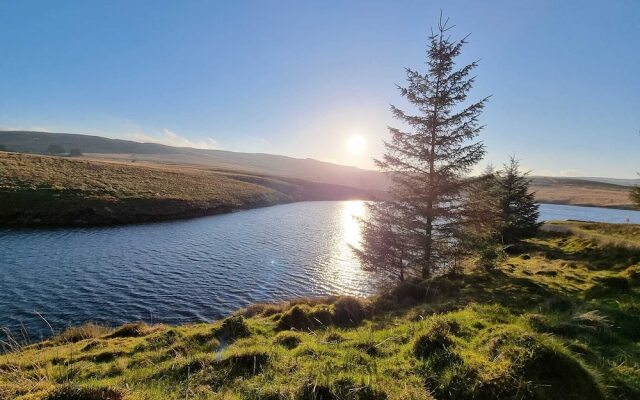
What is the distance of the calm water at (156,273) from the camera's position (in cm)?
2072

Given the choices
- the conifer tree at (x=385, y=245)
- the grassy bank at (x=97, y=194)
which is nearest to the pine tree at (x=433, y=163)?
the conifer tree at (x=385, y=245)

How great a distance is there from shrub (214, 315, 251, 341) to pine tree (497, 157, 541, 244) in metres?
29.5

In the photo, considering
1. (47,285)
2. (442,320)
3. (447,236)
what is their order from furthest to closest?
1. (47,285)
2. (447,236)
3. (442,320)

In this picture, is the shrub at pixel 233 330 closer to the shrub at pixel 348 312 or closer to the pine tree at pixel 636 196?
the shrub at pixel 348 312

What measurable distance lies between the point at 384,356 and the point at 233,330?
22.5 feet

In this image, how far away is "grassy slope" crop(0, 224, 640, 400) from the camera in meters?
6.57

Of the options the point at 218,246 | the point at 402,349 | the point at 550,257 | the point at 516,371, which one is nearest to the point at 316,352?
the point at 402,349

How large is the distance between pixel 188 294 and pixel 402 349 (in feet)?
64.6

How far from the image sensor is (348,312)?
53.9 ft

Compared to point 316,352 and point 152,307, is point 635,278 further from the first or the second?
point 152,307

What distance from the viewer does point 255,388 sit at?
7.14 meters

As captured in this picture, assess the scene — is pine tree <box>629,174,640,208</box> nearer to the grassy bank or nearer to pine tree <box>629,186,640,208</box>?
pine tree <box>629,186,640,208</box>

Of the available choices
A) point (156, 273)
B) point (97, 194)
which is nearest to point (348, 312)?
point (156, 273)

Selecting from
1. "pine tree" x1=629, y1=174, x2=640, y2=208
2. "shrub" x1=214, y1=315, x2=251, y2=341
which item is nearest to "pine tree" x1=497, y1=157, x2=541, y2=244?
"pine tree" x1=629, y1=174, x2=640, y2=208
